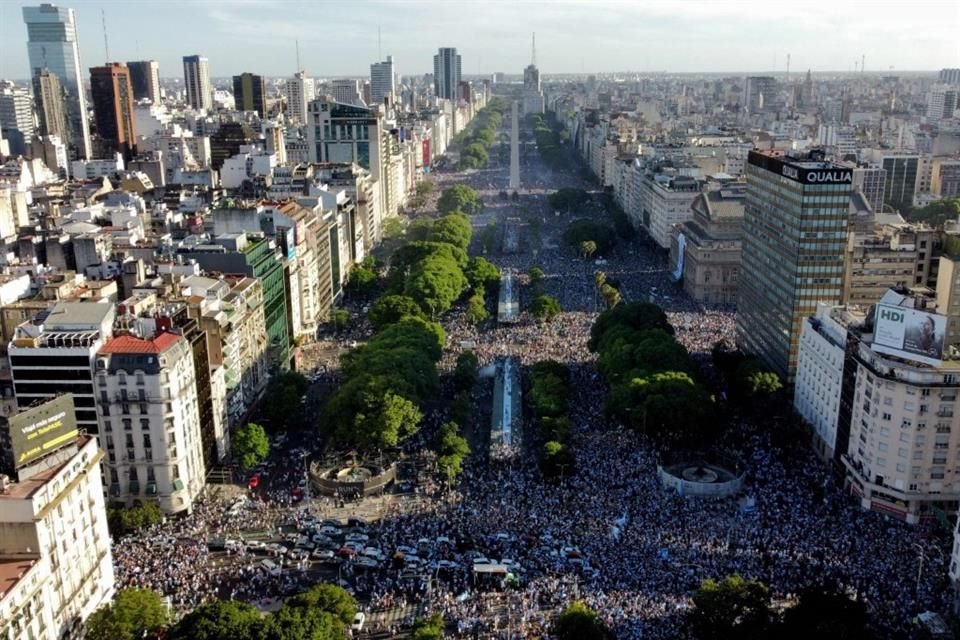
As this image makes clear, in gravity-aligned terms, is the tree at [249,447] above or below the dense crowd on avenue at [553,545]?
above

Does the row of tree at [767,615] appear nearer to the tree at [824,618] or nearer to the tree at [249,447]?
the tree at [824,618]

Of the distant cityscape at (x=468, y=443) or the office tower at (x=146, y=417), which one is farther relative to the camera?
the office tower at (x=146, y=417)

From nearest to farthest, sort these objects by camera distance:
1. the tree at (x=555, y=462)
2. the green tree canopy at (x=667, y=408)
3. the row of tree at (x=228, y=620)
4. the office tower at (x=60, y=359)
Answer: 1. the row of tree at (x=228, y=620)
2. the office tower at (x=60, y=359)
3. the tree at (x=555, y=462)
4. the green tree canopy at (x=667, y=408)

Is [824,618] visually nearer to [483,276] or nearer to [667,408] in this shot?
[667,408]

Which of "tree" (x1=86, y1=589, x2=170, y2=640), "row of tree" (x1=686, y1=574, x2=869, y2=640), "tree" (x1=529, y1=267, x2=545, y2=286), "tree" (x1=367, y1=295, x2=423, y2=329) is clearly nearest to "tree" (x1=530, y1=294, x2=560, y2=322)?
"tree" (x1=367, y1=295, x2=423, y2=329)

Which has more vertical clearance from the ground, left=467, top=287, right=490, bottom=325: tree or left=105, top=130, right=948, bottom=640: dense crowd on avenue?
left=467, top=287, right=490, bottom=325: tree

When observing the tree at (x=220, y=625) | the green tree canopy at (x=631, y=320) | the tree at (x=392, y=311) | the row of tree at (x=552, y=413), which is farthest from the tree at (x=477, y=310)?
the tree at (x=220, y=625)

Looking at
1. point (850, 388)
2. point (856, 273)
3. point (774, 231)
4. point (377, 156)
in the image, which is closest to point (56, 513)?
point (850, 388)

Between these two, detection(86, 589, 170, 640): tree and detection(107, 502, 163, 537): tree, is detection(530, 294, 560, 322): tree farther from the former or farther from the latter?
detection(86, 589, 170, 640): tree
